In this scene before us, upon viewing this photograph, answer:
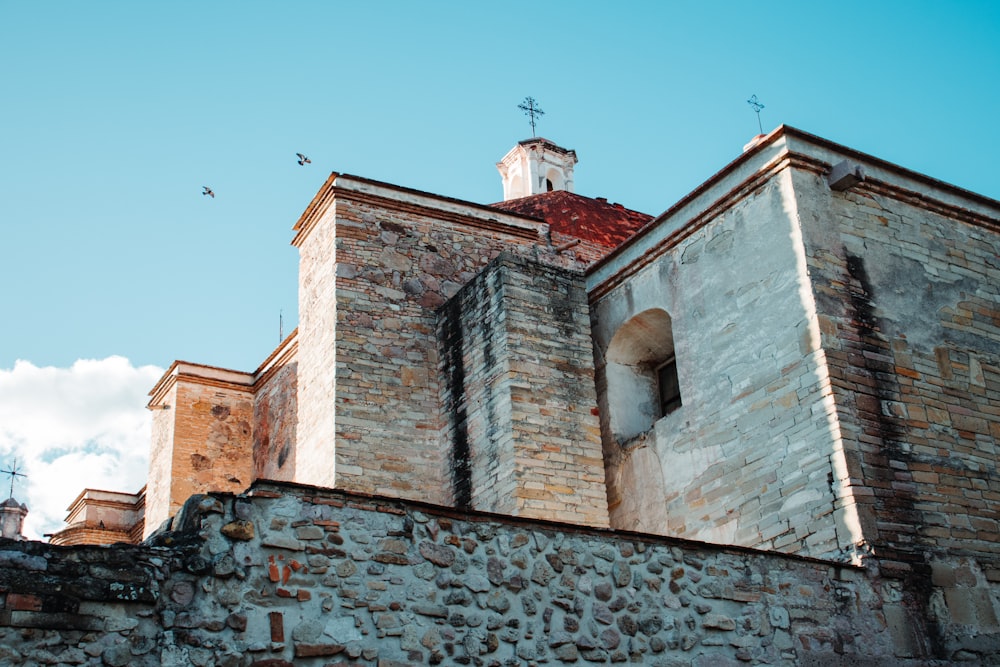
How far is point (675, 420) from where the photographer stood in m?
10.2

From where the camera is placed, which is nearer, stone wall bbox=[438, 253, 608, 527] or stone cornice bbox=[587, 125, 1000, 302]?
stone cornice bbox=[587, 125, 1000, 302]

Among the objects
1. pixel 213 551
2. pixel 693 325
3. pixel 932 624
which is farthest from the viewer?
pixel 693 325

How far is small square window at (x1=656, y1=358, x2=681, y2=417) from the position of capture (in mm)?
11281

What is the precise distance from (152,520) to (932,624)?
35.2 feet

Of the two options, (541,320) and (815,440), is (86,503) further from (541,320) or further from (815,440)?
(815,440)

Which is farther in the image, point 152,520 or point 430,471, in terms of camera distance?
point 152,520

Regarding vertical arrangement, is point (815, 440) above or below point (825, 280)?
below

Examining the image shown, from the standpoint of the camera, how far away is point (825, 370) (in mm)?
8664

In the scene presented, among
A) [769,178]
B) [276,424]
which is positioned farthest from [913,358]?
[276,424]

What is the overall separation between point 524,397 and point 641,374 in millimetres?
1593

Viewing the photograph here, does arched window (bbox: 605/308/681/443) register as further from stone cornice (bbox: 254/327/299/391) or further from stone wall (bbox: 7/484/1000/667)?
stone cornice (bbox: 254/327/299/391)

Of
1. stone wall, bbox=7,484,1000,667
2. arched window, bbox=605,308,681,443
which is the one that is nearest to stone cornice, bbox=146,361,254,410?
arched window, bbox=605,308,681,443

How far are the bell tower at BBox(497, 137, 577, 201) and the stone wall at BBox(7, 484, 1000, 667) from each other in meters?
14.3

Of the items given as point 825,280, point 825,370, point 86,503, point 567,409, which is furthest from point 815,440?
point 86,503
